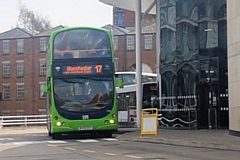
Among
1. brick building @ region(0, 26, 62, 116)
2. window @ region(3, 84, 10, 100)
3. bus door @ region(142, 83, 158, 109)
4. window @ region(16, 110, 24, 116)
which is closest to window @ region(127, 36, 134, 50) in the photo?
brick building @ region(0, 26, 62, 116)

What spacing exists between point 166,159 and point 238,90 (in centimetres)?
693

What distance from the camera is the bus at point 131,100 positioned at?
110ft

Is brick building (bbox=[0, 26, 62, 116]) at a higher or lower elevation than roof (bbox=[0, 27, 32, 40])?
lower

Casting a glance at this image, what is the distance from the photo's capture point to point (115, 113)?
24.6m

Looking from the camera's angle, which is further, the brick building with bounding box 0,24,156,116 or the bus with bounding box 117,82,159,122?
the brick building with bounding box 0,24,156,116

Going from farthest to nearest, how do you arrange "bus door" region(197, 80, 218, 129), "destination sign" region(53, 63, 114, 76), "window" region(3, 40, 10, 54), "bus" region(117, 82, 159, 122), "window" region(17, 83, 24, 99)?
"window" region(3, 40, 10, 54) < "window" region(17, 83, 24, 99) < "bus" region(117, 82, 159, 122) < "bus door" region(197, 80, 218, 129) < "destination sign" region(53, 63, 114, 76)

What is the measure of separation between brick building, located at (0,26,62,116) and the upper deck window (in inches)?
1525

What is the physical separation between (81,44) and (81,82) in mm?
1579

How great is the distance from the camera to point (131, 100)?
3569 cm

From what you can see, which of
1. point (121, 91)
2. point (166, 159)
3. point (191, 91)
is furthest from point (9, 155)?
point (121, 91)

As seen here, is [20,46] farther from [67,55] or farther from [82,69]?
[82,69]

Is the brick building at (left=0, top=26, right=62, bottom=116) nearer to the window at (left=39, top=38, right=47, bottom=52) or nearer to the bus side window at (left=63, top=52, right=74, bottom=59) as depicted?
the window at (left=39, top=38, right=47, bottom=52)

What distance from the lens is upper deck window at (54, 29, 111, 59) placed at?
79.5ft

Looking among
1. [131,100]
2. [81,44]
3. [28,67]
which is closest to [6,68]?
[28,67]
